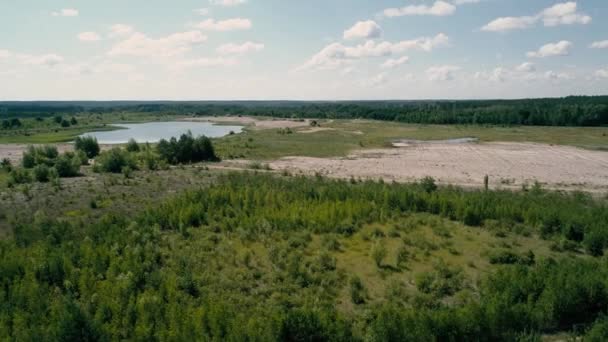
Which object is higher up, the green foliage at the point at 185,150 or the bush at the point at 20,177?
the green foliage at the point at 185,150

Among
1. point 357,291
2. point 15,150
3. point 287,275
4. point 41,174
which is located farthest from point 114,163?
point 357,291

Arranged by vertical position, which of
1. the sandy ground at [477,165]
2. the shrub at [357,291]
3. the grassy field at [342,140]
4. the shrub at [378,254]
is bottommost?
the shrub at [357,291]

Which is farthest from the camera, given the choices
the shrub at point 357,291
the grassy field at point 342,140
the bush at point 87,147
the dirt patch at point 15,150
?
the grassy field at point 342,140

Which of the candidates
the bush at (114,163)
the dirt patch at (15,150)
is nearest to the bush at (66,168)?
the bush at (114,163)

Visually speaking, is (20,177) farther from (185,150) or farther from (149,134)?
(149,134)

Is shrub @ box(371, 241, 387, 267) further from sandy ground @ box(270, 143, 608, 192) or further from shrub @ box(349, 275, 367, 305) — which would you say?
sandy ground @ box(270, 143, 608, 192)

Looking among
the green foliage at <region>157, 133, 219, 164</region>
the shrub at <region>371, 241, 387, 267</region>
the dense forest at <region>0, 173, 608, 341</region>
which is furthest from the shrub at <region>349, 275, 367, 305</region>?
the green foliage at <region>157, 133, 219, 164</region>

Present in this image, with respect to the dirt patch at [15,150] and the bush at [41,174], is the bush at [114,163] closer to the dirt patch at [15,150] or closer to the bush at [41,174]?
the bush at [41,174]

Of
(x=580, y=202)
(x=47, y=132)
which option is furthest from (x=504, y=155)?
(x=47, y=132)
